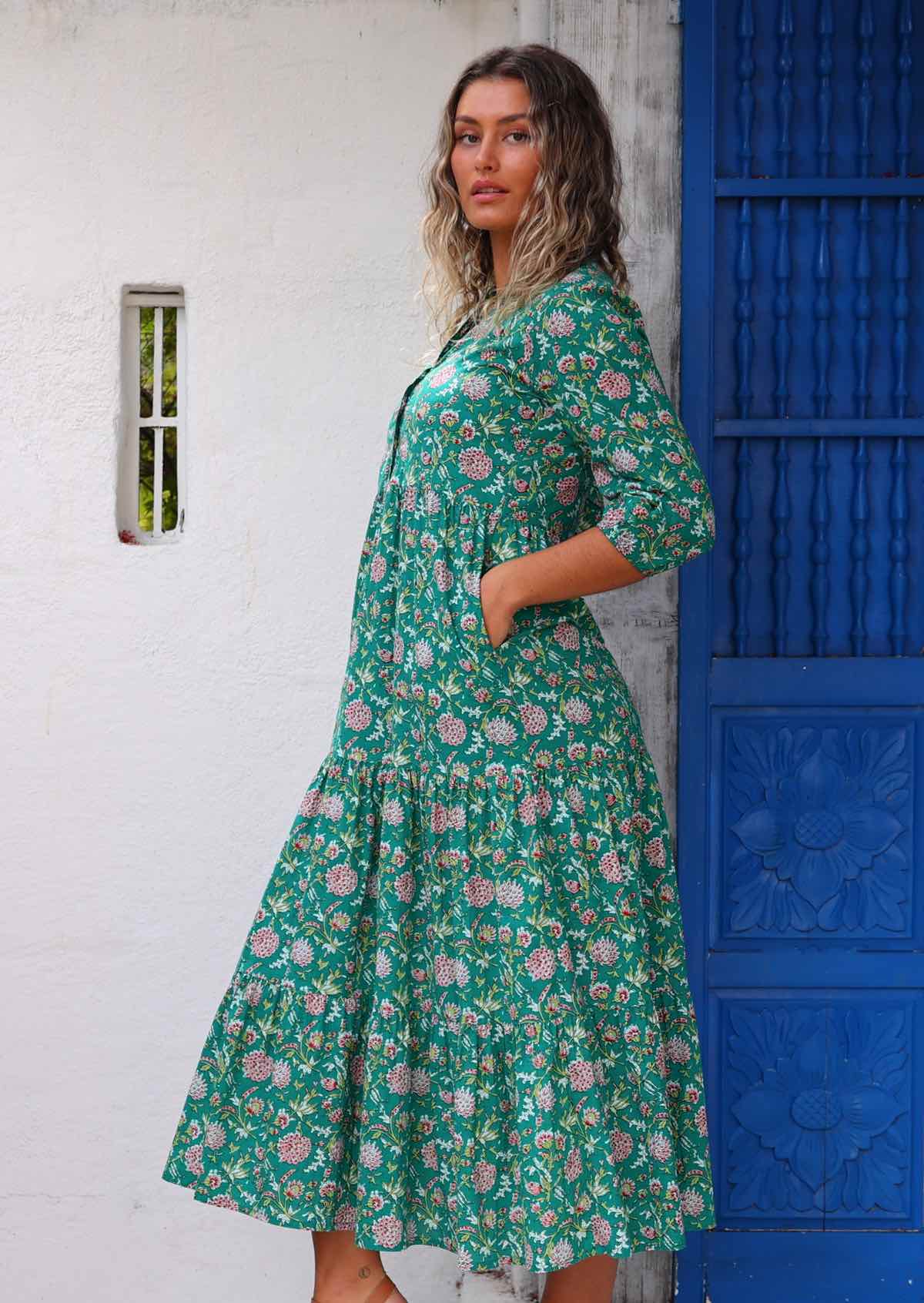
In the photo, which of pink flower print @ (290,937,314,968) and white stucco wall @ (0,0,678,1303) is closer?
pink flower print @ (290,937,314,968)

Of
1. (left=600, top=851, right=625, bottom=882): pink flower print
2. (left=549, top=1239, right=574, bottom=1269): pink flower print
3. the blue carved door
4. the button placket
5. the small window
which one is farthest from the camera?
the small window

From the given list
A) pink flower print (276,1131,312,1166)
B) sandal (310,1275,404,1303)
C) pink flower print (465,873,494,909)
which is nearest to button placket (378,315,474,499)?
pink flower print (465,873,494,909)

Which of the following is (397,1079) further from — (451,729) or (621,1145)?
(451,729)

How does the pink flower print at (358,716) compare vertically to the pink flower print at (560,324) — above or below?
below

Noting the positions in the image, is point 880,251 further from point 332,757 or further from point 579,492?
point 332,757

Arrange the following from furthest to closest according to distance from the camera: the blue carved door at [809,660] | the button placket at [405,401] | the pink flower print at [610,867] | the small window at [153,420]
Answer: the small window at [153,420]
the blue carved door at [809,660]
the button placket at [405,401]
the pink flower print at [610,867]

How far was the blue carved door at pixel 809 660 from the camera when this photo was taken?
246 cm

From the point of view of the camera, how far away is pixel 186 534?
2.57m

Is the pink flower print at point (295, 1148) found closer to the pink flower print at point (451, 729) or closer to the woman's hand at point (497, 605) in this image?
the pink flower print at point (451, 729)

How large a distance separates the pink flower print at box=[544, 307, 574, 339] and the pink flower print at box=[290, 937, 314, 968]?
0.90 metres

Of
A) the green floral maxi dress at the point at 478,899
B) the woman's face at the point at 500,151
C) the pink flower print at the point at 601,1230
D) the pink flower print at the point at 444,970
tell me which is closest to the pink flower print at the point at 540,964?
the green floral maxi dress at the point at 478,899

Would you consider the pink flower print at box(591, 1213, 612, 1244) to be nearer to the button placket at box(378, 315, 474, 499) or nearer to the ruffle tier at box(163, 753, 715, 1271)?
the ruffle tier at box(163, 753, 715, 1271)

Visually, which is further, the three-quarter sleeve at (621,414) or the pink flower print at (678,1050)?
the pink flower print at (678,1050)

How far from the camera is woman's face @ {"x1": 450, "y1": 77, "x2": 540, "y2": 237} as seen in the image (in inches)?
77.5
